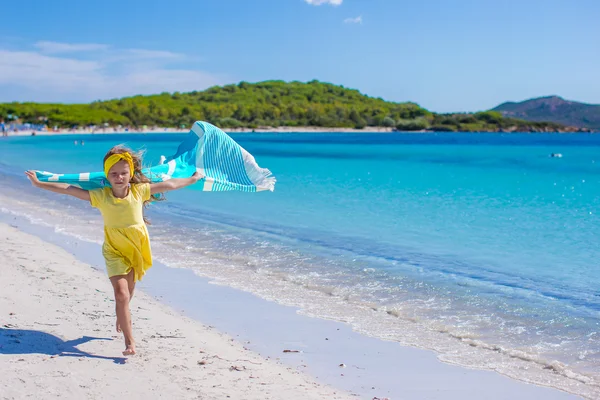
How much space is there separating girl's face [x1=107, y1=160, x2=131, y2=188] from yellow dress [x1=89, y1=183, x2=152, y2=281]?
124 mm

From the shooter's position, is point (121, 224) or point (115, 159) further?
point (121, 224)

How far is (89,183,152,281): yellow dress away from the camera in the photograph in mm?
5223

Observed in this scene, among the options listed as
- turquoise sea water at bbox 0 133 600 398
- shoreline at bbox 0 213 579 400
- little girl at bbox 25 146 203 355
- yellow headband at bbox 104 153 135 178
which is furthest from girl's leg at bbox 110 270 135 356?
turquoise sea water at bbox 0 133 600 398

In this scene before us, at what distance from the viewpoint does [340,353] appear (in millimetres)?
6035

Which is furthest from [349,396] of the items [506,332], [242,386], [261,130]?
[261,130]

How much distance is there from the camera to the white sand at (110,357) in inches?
182

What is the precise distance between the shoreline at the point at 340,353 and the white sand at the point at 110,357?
11.8 inches

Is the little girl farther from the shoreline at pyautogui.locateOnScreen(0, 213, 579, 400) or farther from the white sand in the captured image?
the shoreline at pyautogui.locateOnScreen(0, 213, 579, 400)

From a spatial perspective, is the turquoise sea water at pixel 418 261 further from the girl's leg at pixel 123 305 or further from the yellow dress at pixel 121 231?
the girl's leg at pixel 123 305

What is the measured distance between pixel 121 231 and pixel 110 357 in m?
1.08

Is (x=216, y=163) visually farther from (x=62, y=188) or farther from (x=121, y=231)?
(x=62, y=188)

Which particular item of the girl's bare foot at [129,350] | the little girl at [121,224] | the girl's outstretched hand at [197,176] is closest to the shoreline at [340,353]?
the girl's bare foot at [129,350]

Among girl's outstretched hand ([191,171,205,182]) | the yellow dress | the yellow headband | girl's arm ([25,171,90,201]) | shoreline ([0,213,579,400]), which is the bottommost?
shoreline ([0,213,579,400])

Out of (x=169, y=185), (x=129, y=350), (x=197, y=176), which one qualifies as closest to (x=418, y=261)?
(x=197, y=176)
